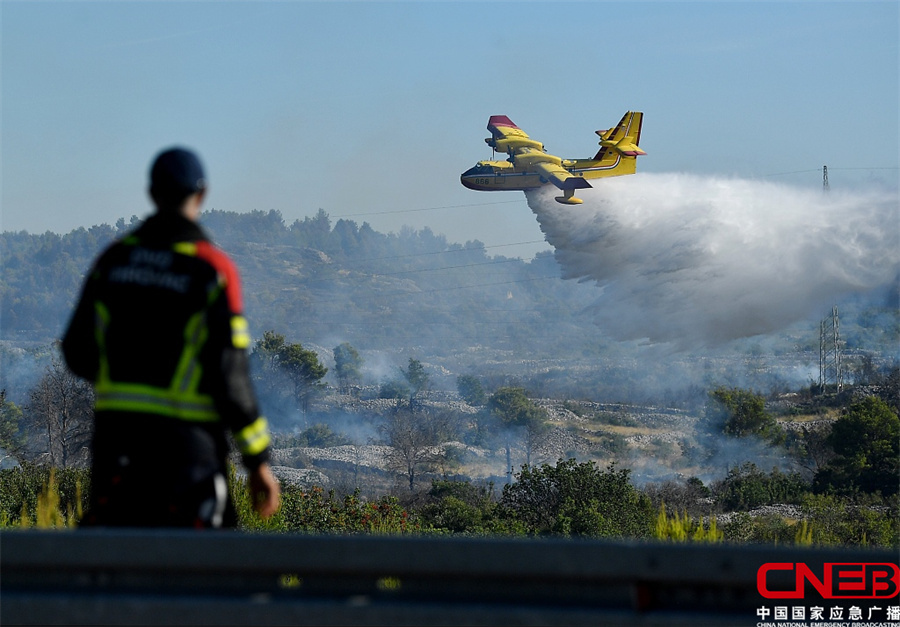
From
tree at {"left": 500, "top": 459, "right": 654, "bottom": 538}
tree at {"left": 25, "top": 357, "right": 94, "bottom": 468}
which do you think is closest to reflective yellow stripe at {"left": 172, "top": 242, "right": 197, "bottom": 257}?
tree at {"left": 500, "top": 459, "right": 654, "bottom": 538}

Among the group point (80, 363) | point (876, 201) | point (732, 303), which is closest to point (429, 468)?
point (732, 303)

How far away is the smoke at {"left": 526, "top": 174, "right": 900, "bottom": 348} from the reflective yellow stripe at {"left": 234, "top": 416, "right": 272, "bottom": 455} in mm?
45375

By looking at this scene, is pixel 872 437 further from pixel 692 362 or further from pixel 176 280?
pixel 692 362

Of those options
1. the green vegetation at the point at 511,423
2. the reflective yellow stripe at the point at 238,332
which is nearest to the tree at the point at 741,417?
the green vegetation at the point at 511,423

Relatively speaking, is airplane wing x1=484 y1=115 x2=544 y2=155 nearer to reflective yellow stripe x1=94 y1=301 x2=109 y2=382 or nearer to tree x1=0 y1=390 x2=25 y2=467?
tree x1=0 y1=390 x2=25 y2=467

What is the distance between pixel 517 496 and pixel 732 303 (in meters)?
29.5

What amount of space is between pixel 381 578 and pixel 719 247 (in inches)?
1891

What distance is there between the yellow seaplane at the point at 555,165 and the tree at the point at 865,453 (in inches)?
627

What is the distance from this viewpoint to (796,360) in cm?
14375

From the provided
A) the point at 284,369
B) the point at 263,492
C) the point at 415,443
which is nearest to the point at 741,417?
the point at 415,443

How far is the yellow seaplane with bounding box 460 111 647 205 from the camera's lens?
4953cm

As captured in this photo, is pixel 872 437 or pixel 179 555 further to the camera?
pixel 872 437

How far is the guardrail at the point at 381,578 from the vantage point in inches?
145

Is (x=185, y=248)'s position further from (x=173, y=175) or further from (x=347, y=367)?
(x=347, y=367)
